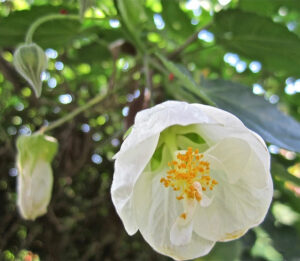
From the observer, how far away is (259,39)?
0.78m

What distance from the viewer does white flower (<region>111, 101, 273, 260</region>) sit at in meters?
0.43

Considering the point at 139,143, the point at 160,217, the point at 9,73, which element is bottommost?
the point at 9,73

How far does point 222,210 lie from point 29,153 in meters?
0.37

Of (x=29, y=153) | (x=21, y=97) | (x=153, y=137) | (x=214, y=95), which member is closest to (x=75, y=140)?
(x=21, y=97)

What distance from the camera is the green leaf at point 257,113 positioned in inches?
20.1

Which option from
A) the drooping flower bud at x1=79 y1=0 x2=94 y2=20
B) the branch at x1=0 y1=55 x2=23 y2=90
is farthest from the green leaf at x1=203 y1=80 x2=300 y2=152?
the branch at x1=0 y1=55 x2=23 y2=90

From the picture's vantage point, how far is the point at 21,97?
43.1 inches

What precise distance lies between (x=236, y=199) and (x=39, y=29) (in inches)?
21.7

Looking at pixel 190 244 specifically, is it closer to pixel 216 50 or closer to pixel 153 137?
pixel 153 137

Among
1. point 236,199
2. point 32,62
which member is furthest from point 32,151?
point 236,199

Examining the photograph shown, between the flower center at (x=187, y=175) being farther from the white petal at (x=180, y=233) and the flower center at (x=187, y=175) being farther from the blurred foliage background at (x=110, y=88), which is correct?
the blurred foliage background at (x=110, y=88)

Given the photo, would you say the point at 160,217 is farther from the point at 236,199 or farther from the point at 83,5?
the point at 83,5

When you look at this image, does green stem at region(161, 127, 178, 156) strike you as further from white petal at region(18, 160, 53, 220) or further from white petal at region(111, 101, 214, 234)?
white petal at region(18, 160, 53, 220)

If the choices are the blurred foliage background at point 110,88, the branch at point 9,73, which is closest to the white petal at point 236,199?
the blurred foliage background at point 110,88
